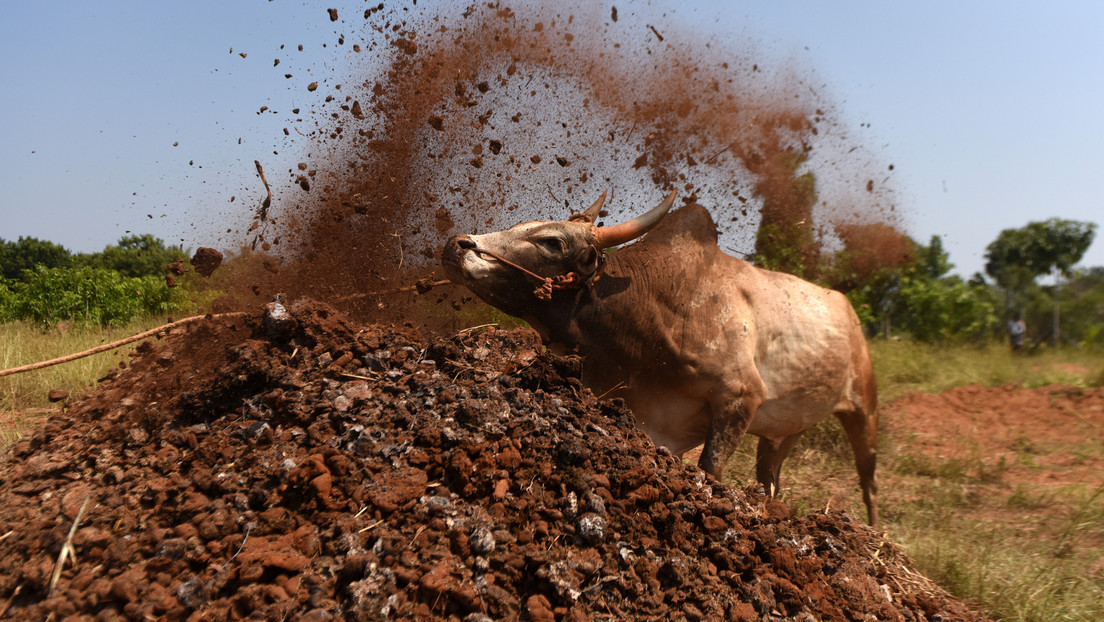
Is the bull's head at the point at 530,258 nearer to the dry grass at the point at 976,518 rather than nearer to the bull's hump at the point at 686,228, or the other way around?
the bull's hump at the point at 686,228

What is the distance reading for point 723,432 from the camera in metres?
5.64

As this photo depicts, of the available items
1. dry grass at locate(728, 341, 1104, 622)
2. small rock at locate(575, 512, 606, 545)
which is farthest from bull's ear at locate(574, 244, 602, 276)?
small rock at locate(575, 512, 606, 545)

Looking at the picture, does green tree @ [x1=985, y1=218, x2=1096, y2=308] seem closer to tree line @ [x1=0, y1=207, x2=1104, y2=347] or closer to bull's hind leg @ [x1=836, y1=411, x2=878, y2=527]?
tree line @ [x1=0, y1=207, x2=1104, y2=347]

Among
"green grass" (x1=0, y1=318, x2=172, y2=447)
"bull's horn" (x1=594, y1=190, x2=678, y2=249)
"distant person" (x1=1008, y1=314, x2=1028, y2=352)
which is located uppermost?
"bull's horn" (x1=594, y1=190, x2=678, y2=249)

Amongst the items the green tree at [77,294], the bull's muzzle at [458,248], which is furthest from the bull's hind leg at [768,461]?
the green tree at [77,294]

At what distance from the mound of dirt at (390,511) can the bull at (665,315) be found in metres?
0.88

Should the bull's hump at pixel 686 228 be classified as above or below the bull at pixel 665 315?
above

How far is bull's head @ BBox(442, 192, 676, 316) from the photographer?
4949mm

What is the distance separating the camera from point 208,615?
8.58ft

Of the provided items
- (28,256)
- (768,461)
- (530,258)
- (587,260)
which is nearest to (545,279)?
(530,258)

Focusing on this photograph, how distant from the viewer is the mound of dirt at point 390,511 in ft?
9.08

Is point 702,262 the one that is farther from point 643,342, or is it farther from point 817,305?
point 817,305

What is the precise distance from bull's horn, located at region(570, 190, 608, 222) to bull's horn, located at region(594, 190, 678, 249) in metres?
0.25

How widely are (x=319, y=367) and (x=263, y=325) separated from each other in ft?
2.10
